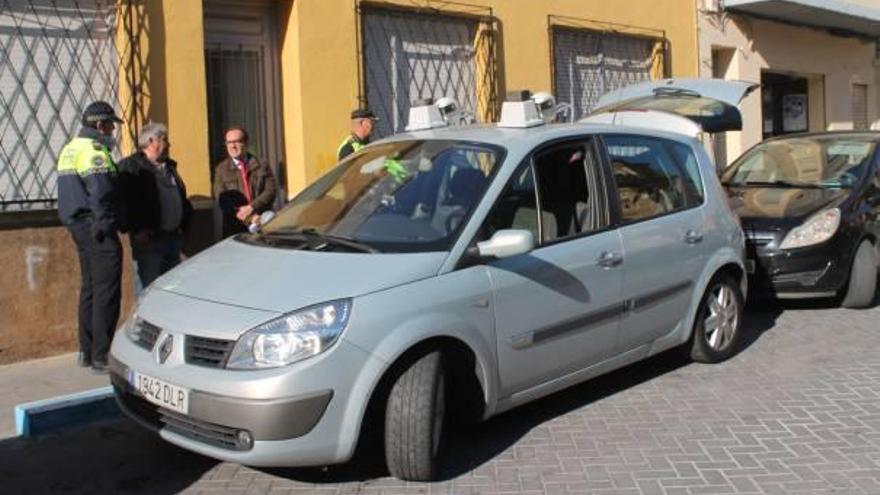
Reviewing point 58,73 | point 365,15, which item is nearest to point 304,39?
point 365,15

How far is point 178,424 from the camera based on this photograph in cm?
413

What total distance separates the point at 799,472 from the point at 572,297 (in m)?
1.36

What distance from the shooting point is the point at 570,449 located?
4.73 meters

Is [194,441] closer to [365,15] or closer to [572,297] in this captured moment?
[572,297]

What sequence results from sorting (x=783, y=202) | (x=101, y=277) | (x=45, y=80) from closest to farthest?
(x=101, y=277)
(x=45, y=80)
(x=783, y=202)

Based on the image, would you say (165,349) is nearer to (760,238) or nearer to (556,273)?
(556,273)

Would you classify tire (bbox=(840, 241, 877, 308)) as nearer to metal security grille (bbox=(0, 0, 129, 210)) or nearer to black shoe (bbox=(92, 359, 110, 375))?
black shoe (bbox=(92, 359, 110, 375))

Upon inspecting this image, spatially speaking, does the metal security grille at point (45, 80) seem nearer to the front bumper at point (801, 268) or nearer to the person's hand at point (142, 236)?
the person's hand at point (142, 236)

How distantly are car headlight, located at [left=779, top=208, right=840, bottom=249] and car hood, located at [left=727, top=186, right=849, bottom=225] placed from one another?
7 centimetres

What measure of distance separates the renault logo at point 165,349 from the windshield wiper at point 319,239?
0.80 meters

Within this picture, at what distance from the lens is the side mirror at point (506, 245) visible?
14.5ft

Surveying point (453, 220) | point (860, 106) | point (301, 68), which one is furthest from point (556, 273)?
point (860, 106)

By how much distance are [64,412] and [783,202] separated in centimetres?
605

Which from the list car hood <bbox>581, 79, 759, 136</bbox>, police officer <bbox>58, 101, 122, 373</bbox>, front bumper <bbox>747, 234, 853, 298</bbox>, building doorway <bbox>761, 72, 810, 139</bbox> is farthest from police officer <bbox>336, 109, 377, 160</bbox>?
building doorway <bbox>761, 72, 810, 139</bbox>
